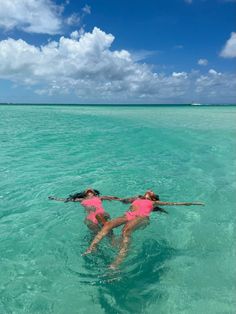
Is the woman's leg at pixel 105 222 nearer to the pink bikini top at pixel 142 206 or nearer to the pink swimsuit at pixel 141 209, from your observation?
the pink swimsuit at pixel 141 209

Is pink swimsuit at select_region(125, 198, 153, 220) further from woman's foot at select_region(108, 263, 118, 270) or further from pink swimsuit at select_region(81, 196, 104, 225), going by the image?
woman's foot at select_region(108, 263, 118, 270)

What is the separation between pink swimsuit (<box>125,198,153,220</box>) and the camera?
25.5ft

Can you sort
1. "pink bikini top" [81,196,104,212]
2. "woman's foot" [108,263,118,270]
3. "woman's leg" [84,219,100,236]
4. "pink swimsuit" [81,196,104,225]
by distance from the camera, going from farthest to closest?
"pink bikini top" [81,196,104,212], "pink swimsuit" [81,196,104,225], "woman's leg" [84,219,100,236], "woman's foot" [108,263,118,270]

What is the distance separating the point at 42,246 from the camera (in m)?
7.50

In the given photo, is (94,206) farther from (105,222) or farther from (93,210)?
(105,222)

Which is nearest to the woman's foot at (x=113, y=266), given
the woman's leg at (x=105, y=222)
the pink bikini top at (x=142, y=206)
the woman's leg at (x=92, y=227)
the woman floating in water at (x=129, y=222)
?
the woman floating in water at (x=129, y=222)

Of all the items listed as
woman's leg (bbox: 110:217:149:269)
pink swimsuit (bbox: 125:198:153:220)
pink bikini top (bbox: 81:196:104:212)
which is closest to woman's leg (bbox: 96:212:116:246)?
woman's leg (bbox: 110:217:149:269)

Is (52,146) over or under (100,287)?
under

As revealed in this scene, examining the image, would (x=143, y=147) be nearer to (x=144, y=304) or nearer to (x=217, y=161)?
→ (x=217, y=161)

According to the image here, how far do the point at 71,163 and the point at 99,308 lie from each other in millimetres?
11008

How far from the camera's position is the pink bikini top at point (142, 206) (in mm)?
7934

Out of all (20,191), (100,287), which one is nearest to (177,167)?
(20,191)

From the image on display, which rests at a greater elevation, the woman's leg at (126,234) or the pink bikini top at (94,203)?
the pink bikini top at (94,203)

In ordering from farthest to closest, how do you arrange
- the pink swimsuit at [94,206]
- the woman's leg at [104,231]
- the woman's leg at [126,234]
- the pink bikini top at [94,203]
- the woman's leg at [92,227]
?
1. the pink bikini top at [94,203]
2. the pink swimsuit at [94,206]
3. the woman's leg at [92,227]
4. the woman's leg at [104,231]
5. the woman's leg at [126,234]
